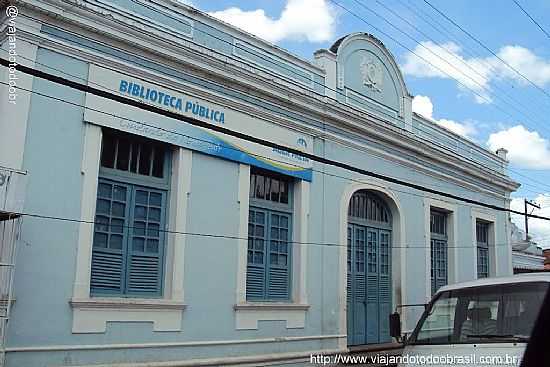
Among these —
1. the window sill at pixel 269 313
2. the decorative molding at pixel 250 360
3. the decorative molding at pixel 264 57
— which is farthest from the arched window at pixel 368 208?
the decorative molding at pixel 250 360

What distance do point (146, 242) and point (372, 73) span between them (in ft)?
23.2

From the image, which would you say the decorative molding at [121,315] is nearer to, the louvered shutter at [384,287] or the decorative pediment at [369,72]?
the louvered shutter at [384,287]

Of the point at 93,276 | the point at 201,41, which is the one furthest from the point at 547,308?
the point at 201,41

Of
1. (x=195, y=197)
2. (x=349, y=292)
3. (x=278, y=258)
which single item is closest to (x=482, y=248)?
(x=349, y=292)

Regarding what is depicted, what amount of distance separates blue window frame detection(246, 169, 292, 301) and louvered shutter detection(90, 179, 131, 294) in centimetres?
242

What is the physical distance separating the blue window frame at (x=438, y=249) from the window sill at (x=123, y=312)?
8.12 m

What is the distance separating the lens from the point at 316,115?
459 inches

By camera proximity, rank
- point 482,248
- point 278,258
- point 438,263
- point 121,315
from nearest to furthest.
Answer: point 121,315 → point 278,258 → point 438,263 → point 482,248

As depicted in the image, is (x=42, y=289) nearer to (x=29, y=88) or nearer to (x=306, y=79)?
(x=29, y=88)

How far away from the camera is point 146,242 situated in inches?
350

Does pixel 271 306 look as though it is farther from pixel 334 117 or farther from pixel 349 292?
pixel 334 117

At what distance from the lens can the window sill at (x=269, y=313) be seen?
9.73 m

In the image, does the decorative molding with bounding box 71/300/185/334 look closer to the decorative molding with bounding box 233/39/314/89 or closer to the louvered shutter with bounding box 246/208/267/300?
the louvered shutter with bounding box 246/208/267/300

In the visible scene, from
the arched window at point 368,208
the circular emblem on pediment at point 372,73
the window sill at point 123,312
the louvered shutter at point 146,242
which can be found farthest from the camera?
the circular emblem on pediment at point 372,73
